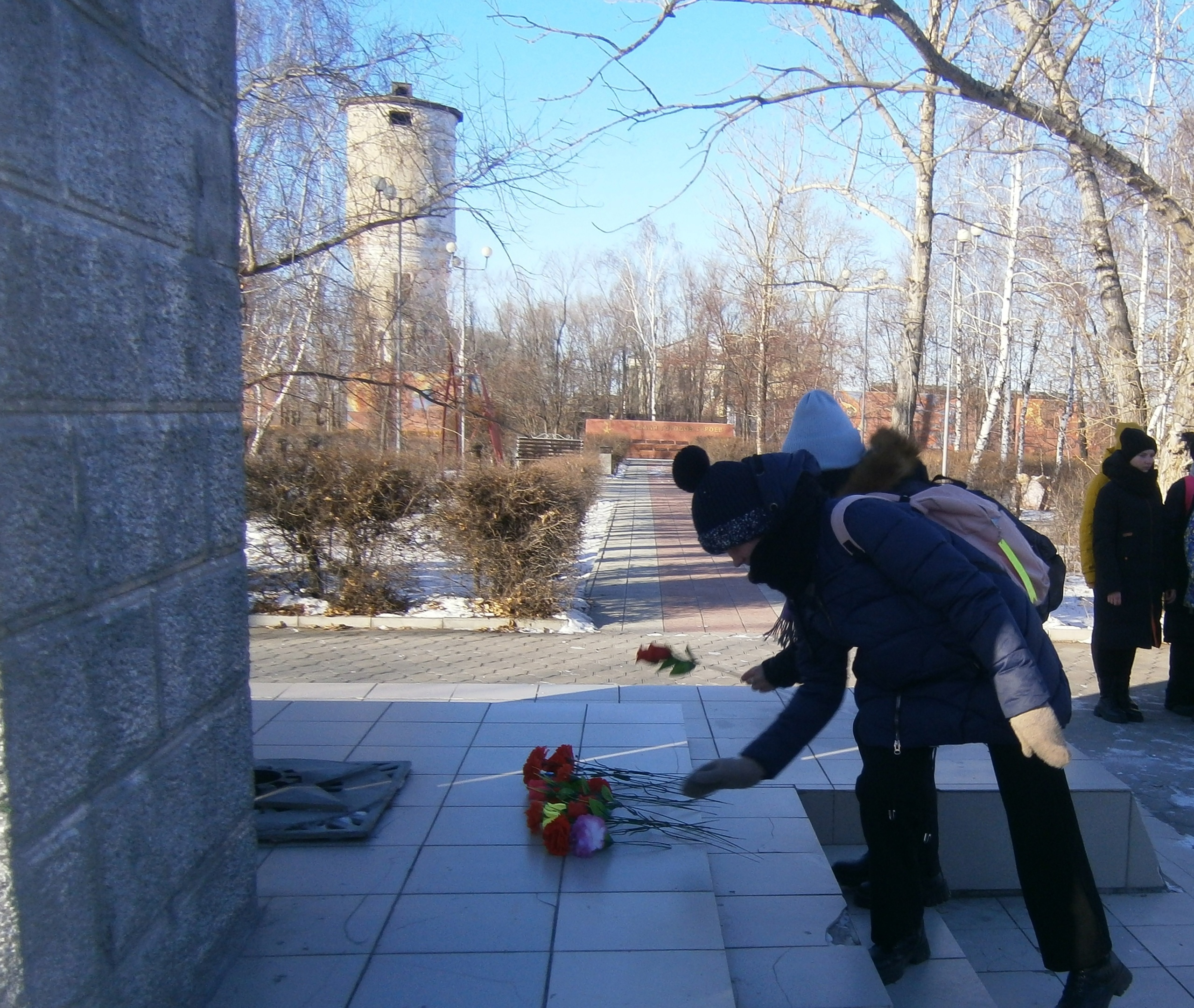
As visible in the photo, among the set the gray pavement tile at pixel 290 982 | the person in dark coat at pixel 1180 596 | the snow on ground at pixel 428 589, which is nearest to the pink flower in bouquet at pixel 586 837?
the gray pavement tile at pixel 290 982

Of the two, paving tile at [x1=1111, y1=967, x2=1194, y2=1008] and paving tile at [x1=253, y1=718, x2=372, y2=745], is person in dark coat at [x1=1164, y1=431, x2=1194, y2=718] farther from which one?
paving tile at [x1=253, y1=718, x2=372, y2=745]

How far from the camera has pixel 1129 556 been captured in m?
6.28

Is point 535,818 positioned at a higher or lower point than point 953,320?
lower

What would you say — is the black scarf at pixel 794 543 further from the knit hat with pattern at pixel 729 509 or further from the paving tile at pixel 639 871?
the paving tile at pixel 639 871

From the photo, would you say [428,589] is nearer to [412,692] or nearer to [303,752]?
[412,692]

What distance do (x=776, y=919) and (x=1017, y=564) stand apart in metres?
1.30

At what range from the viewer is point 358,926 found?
274 centimetres

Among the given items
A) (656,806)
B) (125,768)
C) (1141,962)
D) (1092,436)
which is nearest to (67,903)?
(125,768)

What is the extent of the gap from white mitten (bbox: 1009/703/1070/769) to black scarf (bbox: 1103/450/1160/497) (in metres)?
4.37

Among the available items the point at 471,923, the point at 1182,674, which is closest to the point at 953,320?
the point at 1182,674

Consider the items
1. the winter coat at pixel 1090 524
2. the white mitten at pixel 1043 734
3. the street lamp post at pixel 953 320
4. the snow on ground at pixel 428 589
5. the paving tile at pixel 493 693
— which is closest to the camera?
the white mitten at pixel 1043 734

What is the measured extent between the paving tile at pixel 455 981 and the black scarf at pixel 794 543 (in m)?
1.15

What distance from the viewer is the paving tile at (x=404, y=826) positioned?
327cm

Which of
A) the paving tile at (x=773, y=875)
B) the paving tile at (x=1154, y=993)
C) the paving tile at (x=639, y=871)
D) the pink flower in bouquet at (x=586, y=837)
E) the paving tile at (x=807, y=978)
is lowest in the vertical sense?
the paving tile at (x=1154, y=993)
